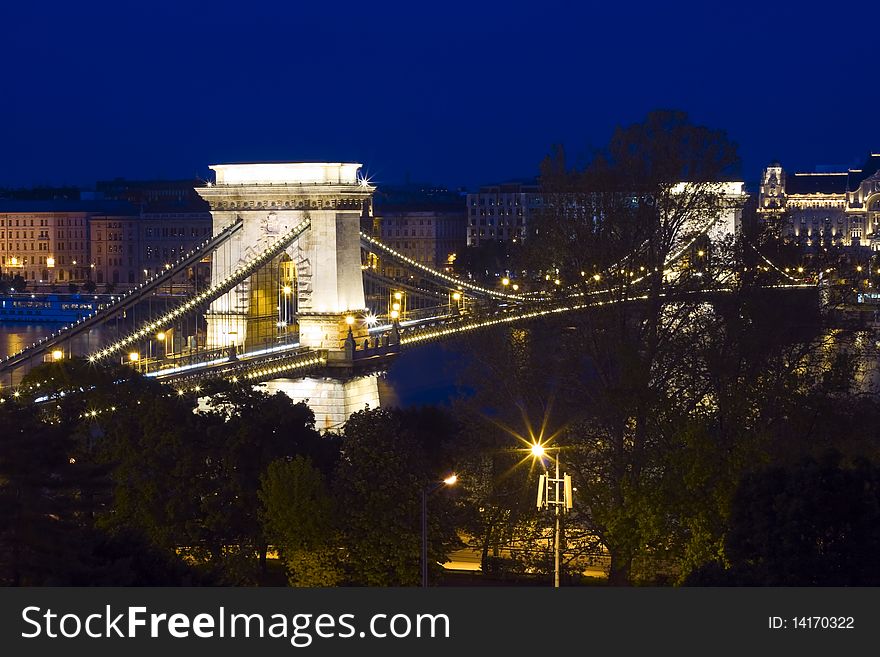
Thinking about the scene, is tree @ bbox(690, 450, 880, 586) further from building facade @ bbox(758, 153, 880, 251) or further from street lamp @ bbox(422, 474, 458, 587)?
building facade @ bbox(758, 153, 880, 251)

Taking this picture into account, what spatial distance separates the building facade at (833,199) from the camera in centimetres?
14362

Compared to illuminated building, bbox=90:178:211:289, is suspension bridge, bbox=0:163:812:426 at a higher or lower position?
lower

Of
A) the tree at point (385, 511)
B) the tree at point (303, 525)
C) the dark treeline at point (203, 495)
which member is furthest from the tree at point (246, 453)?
the tree at point (385, 511)

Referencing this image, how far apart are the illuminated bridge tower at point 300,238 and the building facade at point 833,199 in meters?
106

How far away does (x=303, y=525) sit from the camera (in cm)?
2152

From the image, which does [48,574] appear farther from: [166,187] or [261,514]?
[166,187]

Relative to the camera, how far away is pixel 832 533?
1697cm

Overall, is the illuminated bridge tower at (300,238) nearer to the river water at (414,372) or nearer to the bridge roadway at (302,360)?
the bridge roadway at (302,360)

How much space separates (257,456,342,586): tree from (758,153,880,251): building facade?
12110 centimetres

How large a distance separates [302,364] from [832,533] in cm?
2012

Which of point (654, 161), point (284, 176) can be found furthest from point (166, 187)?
point (654, 161)

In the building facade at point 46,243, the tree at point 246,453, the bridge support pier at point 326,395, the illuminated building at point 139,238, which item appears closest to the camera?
the tree at point 246,453

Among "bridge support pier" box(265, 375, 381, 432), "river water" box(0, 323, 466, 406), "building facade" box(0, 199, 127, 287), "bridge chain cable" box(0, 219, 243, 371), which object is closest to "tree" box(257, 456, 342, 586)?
"river water" box(0, 323, 466, 406)

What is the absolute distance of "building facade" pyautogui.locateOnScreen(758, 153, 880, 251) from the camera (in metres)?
144
